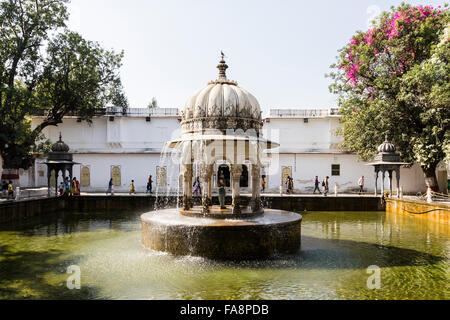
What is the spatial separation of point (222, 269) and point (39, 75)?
18.1 metres

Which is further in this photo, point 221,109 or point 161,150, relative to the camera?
point 161,150

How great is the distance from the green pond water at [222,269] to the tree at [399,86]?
761cm

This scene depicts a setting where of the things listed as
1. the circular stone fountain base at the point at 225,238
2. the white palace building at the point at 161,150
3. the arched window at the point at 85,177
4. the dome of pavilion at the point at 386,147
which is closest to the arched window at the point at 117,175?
the white palace building at the point at 161,150

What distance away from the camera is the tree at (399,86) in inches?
685

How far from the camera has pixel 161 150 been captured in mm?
26156

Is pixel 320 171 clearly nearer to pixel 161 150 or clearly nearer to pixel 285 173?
pixel 285 173

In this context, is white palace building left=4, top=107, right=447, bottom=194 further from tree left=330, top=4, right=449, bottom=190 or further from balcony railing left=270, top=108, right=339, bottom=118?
tree left=330, top=4, right=449, bottom=190

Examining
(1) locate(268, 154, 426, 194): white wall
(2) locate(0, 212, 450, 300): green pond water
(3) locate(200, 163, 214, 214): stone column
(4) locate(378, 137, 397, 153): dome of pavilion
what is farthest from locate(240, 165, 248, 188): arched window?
(3) locate(200, 163, 214, 214): stone column

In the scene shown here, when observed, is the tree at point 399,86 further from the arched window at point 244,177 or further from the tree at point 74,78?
the tree at point 74,78

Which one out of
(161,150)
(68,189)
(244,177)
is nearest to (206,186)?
(68,189)

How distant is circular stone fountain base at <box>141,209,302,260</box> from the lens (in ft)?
26.7

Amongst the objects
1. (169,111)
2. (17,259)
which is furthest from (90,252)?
(169,111)
